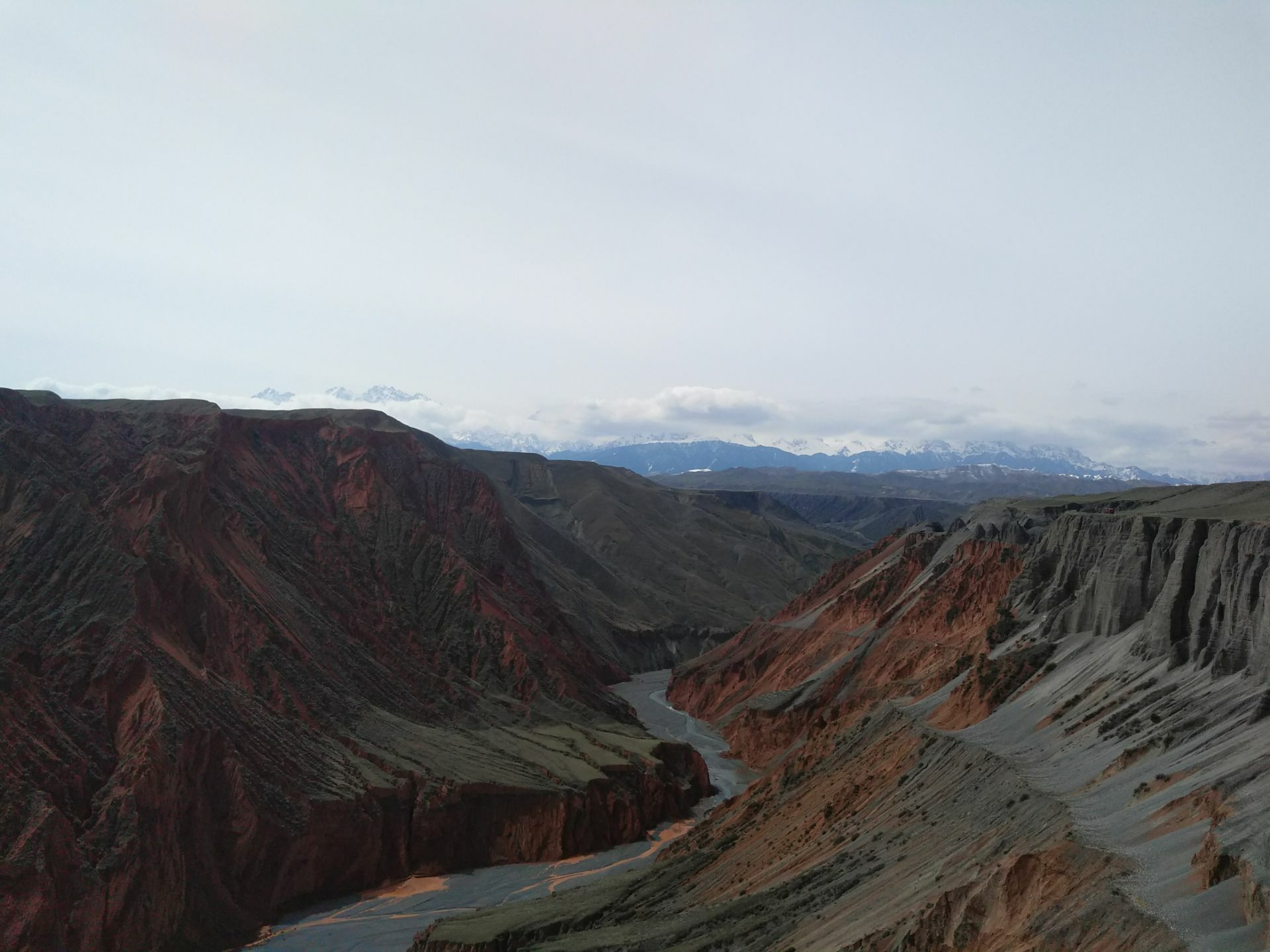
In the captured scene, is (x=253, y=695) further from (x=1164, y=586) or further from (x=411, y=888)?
(x=1164, y=586)

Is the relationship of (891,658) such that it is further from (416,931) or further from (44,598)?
(44,598)

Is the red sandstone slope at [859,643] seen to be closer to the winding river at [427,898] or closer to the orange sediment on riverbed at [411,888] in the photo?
the winding river at [427,898]

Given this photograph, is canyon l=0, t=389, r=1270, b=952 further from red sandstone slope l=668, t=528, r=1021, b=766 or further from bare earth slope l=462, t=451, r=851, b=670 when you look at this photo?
bare earth slope l=462, t=451, r=851, b=670

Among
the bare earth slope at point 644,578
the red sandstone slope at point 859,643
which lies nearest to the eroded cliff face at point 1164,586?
the red sandstone slope at point 859,643

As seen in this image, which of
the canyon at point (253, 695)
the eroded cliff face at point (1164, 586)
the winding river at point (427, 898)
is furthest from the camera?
the winding river at point (427, 898)

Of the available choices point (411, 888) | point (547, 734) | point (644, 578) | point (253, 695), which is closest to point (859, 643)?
point (547, 734)
